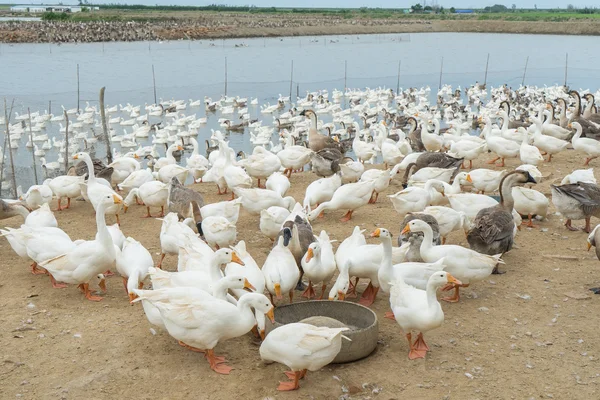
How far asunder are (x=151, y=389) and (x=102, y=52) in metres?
45.2

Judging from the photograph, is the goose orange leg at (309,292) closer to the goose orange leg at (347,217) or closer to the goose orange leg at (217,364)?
the goose orange leg at (217,364)

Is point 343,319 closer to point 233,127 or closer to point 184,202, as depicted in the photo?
point 184,202

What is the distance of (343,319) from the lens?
6566mm

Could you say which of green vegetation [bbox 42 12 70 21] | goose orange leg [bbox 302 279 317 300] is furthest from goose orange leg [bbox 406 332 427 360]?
green vegetation [bbox 42 12 70 21]

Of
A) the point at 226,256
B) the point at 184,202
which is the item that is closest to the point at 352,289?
the point at 226,256

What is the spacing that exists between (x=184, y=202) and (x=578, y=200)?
575cm

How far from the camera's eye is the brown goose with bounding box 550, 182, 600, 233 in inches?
359

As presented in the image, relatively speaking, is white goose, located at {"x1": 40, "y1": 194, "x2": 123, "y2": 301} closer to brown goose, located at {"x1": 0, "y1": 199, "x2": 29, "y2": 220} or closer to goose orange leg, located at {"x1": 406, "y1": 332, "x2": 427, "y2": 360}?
brown goose, located at {"x1": 0, "y1": 199, "x2": 29, "y2": 220}

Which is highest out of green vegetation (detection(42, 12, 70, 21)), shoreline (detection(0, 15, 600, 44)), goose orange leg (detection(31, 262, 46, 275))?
green vegetation (detection(42, 12, 70, 21))

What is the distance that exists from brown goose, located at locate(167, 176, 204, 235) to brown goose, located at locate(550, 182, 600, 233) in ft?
17.1

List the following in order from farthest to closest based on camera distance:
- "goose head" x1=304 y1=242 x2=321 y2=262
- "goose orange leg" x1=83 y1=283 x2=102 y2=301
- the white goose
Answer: "goose orange leg" x1=83 y1=283 x2=102 y2=301 < the white goose < "goose head" x1=304 y1=242 x2=321 y2=262

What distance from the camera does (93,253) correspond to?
721cm

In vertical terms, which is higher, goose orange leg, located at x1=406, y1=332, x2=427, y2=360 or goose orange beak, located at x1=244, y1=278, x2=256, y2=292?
goose orange beak, located at x1=244, y1=278, x2=256, y2=292

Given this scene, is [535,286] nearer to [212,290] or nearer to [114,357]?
[212,290]
